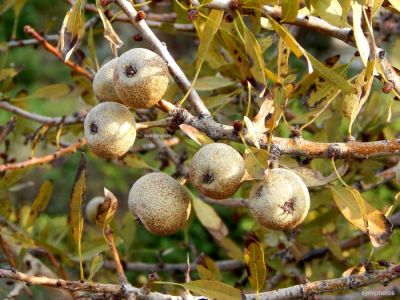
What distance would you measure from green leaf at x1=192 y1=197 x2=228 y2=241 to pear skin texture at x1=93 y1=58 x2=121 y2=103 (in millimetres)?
583

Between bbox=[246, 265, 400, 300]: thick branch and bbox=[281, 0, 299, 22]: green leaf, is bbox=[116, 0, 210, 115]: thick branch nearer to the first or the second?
bbox=[281, 0, 299, 22]: green leaf

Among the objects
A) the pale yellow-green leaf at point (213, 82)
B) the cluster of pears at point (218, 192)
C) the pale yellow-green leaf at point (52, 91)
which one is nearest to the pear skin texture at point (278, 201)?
the cluster of pears at point (218, 192)

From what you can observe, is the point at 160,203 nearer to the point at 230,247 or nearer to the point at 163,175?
the point at 163,175

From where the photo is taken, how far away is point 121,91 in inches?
44.1

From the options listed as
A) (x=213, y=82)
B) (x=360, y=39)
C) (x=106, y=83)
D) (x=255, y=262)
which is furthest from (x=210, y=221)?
(x=360, y=39)

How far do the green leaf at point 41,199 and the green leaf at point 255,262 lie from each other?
904 mm

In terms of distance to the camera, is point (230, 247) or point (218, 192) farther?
point (230, 247)

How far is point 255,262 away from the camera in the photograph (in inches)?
47.9

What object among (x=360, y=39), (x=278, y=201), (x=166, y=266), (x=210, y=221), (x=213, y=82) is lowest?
(x=166, y=266)

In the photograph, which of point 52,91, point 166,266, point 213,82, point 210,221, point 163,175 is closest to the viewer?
point 163,175

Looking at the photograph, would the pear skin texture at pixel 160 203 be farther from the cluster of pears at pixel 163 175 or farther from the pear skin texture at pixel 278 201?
the pear skin texture at pixel 278 201

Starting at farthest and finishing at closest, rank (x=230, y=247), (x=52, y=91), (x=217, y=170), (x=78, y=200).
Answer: (x=52, y=91)
(x=230, y=247)
(x=78, y=200)
(x=217, y=170)

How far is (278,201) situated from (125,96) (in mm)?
305

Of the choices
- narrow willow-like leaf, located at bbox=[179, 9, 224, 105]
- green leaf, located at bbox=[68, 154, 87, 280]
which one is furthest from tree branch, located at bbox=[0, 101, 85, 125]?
narrow willow-like leaf, located at bbox=[179, 9, 224, 105]
